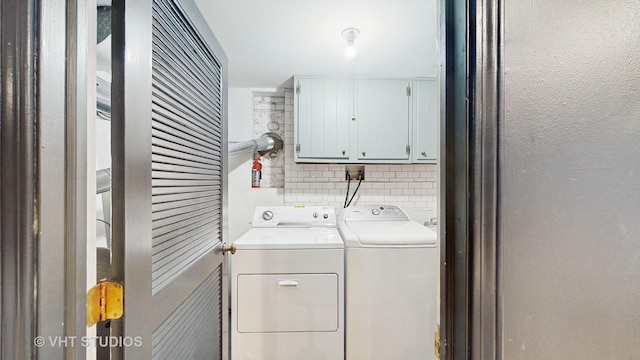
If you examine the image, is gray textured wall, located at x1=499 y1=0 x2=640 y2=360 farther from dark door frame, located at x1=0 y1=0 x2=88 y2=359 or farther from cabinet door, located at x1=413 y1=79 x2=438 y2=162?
cabinet door, located at x1=413 y1=79 x2=438 y2=162

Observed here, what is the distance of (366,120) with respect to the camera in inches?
93.7

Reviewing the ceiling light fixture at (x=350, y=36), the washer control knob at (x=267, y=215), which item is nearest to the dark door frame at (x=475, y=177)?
the ceiling light fixture at (x=350, y=36)

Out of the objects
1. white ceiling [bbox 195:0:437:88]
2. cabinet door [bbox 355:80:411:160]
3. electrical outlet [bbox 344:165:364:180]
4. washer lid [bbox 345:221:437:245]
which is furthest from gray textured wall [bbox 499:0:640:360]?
electrical outlet [bbox 344:165:364:180]

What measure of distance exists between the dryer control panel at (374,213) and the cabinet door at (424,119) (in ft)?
1.73

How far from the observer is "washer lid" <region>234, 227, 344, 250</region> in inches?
69.3

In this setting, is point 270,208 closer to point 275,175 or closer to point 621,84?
point 275,175

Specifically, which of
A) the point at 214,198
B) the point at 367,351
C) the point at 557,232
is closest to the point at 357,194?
the point at 367,351

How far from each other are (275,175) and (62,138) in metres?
2.23

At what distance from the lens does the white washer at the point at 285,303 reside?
1.74 m

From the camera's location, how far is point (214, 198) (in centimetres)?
125

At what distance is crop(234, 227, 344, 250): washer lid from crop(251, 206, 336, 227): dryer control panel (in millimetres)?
147

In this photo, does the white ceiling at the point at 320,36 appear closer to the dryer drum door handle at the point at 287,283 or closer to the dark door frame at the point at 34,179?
the dark door frame at the point at 34,179

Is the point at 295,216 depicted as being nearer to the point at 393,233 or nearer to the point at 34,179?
the point at 393,233

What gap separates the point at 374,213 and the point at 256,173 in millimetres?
1208
